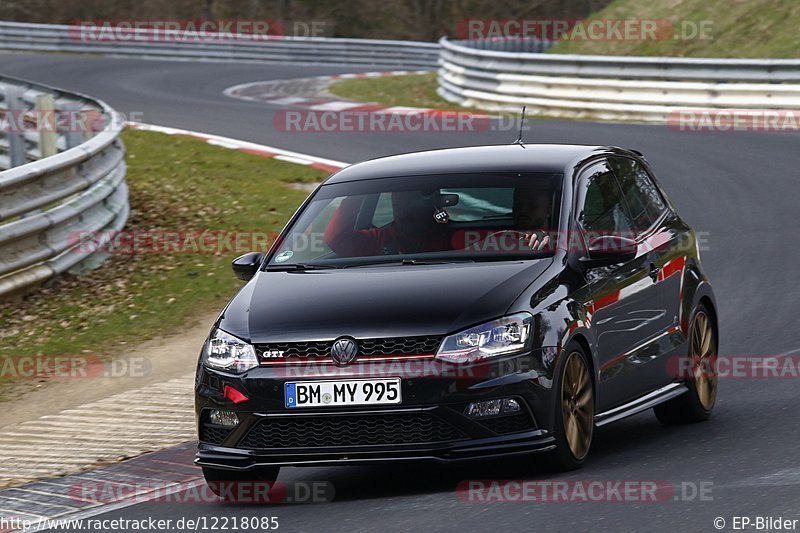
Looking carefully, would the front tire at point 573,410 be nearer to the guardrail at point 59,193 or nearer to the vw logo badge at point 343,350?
the vw logo badge at point 343,350

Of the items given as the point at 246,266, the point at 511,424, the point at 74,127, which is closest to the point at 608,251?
the point at 511,424

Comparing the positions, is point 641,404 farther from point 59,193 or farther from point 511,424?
point 59,193

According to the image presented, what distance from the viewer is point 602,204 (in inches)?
330

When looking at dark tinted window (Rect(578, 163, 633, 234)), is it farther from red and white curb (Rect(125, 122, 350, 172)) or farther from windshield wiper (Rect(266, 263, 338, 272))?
red and white curb (Rect(125, 122, 350, 172))

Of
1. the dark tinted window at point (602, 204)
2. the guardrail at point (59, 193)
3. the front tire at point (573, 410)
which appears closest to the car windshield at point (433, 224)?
the dark tinted window at point (602, 204)

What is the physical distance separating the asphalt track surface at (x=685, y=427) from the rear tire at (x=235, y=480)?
0.18 metres

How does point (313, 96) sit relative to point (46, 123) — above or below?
below

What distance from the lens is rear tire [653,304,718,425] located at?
8.70m

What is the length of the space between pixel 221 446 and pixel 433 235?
5.08ft

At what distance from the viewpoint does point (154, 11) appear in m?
52.3

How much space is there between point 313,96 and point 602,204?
20.5m

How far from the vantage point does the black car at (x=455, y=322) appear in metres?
6.88

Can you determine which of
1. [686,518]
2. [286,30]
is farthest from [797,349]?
[286,30]

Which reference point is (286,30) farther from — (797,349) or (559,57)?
(797,349)
